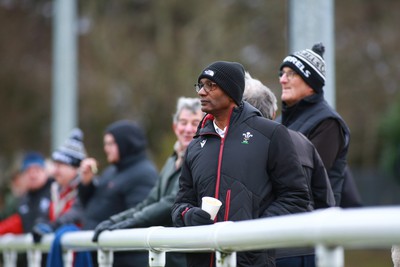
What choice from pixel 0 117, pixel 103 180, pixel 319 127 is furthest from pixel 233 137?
pixel 0 117

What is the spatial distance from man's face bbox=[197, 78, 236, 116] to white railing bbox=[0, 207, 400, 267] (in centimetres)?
65

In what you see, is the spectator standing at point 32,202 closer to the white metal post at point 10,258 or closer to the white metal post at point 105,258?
the white metal post at point 10,258

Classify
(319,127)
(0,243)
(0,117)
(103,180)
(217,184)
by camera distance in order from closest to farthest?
(217,184), (319,127), (103,180), (0,243), (0,117)

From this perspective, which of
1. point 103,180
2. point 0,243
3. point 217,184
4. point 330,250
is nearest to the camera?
point 330,250

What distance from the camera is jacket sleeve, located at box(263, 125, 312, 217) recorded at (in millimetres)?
4680

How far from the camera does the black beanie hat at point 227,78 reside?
4836 millimetres

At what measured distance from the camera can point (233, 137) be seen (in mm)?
4734

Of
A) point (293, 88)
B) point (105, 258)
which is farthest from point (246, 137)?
point (105, 258)

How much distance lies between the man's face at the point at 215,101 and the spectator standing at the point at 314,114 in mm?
1050

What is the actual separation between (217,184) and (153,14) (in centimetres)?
2332

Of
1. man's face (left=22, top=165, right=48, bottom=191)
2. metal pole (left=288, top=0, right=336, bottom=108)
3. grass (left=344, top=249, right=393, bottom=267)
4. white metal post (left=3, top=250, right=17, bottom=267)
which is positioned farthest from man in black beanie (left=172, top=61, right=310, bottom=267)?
grass (left=344, top=249, right=393, bottom=267)

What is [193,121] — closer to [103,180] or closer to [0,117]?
[103,180]

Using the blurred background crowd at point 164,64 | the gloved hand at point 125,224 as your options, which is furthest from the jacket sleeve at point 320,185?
the blurred background crowd at point 164,64

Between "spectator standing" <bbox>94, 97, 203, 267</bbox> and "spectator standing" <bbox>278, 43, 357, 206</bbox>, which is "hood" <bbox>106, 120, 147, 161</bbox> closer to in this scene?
"spectator standing" <bbox>94, 97, 203, 267</bbox>
